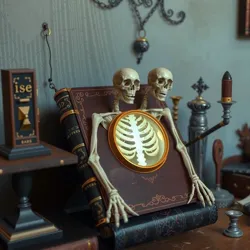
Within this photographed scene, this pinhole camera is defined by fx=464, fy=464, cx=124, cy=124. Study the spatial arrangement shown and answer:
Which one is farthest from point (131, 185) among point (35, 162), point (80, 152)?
point (35, 162)

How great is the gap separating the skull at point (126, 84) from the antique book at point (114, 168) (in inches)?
1.7

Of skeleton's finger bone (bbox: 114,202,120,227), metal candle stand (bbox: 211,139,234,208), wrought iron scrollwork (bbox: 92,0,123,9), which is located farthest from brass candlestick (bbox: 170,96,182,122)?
skeleton's finger bone (bbox: 114,202,120,227)

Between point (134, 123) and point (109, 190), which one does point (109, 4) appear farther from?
point (109, 190)

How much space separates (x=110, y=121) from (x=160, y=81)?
0.16 metres

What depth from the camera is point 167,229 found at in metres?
0.98

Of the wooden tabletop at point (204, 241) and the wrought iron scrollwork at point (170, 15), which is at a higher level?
the wrought iron scrollwork at point (170, 15)

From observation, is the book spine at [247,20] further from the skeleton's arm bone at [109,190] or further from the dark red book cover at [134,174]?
the skeleton's arm bone at [109,190]

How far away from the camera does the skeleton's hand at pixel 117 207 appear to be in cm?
92

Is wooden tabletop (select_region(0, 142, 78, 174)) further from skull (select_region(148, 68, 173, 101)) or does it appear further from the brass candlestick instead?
the brass candlestick

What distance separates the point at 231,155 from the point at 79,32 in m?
0.66

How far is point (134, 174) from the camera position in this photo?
3.33 ft

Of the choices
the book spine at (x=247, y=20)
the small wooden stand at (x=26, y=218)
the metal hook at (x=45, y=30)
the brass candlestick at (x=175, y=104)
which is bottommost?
the small wooden stand at (x=26, y=218)

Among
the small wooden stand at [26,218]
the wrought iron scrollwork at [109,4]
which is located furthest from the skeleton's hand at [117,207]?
the wrought iron scrollwork at [109,4]

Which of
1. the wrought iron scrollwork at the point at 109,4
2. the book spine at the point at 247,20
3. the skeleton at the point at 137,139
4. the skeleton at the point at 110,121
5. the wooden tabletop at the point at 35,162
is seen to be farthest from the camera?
the book spine at the point at 247,20
